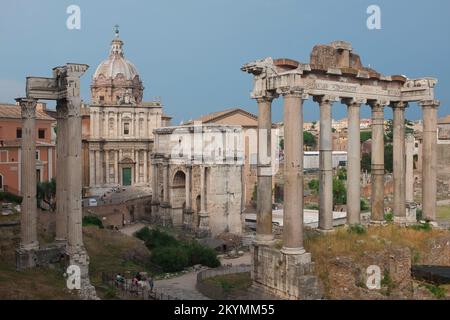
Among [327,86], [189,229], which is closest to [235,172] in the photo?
[189,229]

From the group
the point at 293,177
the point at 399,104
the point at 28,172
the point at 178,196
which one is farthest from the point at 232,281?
the point at 178,196

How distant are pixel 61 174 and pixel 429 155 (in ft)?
53.5

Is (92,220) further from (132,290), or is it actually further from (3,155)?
(132,290)

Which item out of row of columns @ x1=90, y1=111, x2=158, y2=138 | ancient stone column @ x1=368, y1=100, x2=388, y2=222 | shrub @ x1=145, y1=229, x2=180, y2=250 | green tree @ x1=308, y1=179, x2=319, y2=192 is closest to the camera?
ancient stone column @ x1=368, y1=100, x2=388, y2=222

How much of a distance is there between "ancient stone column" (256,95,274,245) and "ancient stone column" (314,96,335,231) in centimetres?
229

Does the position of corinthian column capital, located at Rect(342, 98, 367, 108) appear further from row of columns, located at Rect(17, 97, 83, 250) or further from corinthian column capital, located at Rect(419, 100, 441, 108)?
row of columns, located at Rect(17, 97, 83, 250)

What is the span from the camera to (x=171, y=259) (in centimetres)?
2958

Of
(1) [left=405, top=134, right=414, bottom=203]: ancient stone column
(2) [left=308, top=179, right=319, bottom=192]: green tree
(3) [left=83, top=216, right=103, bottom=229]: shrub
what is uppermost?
(1) [left=405, top=134, right=414, bottom=203]: ancient stone column

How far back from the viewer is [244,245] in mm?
41750

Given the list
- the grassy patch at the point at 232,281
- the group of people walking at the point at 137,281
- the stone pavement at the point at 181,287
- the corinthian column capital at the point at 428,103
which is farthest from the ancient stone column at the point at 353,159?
the group of people walking at the point at 137,281

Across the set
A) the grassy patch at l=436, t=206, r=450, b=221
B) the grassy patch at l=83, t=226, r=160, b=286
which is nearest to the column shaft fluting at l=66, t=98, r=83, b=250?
the grassy patch at l=83, t=226, r=160, b=286

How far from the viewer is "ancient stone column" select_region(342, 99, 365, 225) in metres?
21.4
